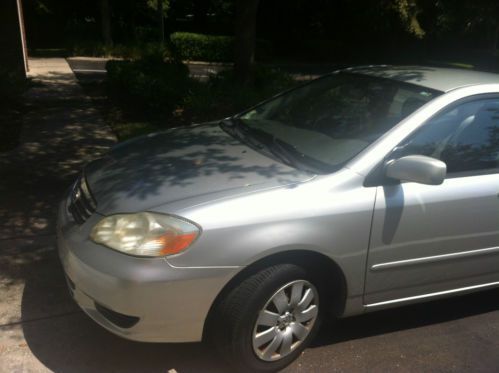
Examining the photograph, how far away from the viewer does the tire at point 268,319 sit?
2674mm

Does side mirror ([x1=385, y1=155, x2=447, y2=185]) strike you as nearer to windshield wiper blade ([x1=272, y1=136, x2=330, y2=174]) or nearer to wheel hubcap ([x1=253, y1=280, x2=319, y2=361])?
windshield wiper blade ([x1=272, y1=136, x2=330, y2=174])

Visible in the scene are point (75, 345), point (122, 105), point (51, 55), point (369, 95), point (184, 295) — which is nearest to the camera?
point (184, 295)

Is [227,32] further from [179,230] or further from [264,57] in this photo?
[179,230]

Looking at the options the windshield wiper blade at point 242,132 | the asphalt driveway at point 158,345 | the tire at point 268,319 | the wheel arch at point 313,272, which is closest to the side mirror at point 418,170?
the wheel arch at point 313,272

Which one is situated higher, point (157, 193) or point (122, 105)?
point (157, 193)

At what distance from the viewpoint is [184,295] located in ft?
8.46

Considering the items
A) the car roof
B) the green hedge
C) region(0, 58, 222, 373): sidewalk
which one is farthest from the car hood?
the green hedge

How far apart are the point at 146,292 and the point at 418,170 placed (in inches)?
59.3

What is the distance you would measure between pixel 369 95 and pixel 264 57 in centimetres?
2339

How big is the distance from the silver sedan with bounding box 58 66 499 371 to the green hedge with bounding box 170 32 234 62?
19.9 m

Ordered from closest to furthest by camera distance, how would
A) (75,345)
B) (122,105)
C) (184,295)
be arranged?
1. (184,295)
2. (75,345)
3. (122,105)

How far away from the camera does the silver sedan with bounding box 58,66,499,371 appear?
2605mm

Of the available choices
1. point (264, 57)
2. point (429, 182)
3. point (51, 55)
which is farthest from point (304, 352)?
point (264, 57)

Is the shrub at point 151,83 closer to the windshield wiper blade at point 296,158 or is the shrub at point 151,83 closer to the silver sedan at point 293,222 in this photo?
the silver sedan at point 293,222
